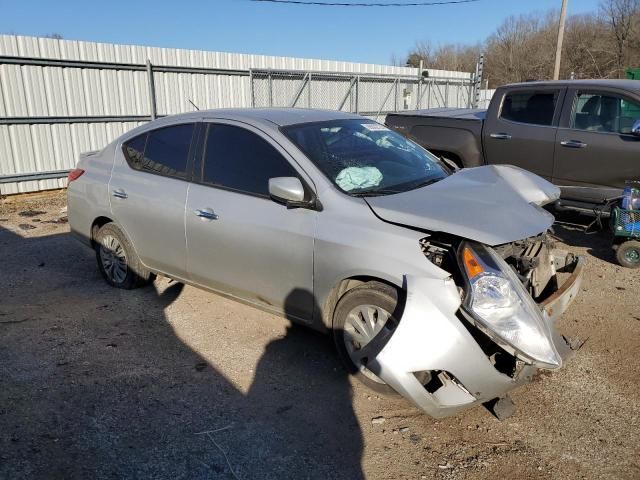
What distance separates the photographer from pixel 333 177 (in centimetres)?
350

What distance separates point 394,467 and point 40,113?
32.8 feet

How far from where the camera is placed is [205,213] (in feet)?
13.0

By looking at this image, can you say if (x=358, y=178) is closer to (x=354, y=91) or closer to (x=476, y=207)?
(x=476, y=207)

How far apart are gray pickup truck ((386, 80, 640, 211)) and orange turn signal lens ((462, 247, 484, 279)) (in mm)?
3067

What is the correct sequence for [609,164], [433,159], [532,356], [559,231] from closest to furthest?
[532,356], [433,159], [609,164], [559,231]

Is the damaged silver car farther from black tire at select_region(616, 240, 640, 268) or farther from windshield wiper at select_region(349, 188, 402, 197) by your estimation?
black tire at select_region(616, 240, 640, 268)

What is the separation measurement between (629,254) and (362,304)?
394cm

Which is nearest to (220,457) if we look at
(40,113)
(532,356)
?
(532,356)

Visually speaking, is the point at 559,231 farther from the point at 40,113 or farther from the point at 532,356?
the point at 40,113

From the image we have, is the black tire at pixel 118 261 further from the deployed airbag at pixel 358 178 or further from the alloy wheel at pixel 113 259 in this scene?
the deployed airbag at pixel 358 178

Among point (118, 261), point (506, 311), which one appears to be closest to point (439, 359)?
point (506, 311)

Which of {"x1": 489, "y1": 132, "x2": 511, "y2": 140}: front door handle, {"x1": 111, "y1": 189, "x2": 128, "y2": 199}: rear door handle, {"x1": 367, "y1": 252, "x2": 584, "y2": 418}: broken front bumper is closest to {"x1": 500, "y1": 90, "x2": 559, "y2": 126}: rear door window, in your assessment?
{"x1": 489, "y1": 132, "x2": 511, "y2": 140}: front door handle

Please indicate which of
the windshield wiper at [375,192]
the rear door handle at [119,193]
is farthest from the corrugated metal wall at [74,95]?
the windshield wiper at [375,192]

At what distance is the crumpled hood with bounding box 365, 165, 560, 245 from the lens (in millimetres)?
2889
